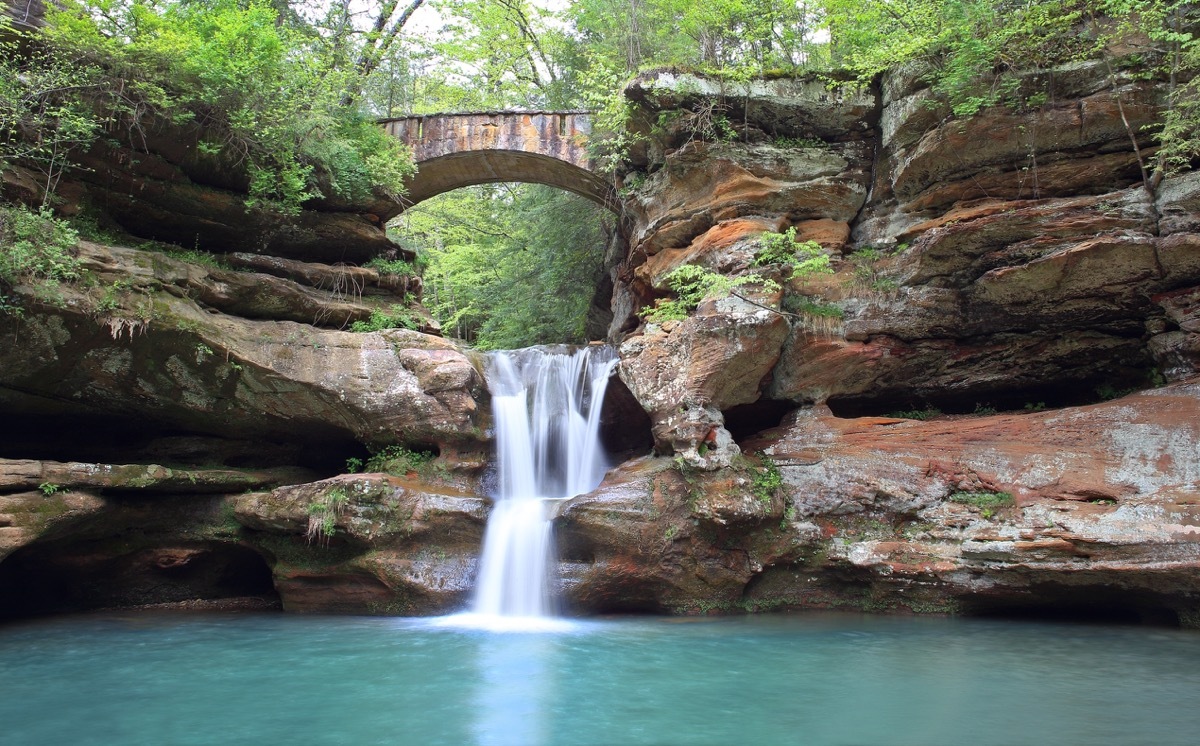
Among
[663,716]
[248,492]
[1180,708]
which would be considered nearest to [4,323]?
[248,492]

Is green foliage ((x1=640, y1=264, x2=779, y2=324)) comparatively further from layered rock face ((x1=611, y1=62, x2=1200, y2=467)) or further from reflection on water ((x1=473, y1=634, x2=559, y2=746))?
reflection on water ((x1=473, y1=634, x2=559, y2=746))

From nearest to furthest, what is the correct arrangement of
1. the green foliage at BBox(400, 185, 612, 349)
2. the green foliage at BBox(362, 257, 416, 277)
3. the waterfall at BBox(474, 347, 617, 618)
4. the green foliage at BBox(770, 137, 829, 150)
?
1. the waterfall at BBox(474, 347, 617, 618)
2. the green foliage at BBox(770, 137, 829, 150)
3. the green foliage at BBox(362, 257, 416, 277)
4. the green foliage at BBox(400, 185, 612, 349)

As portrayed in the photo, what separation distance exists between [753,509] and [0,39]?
40.8ft

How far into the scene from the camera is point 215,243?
40.8 feet

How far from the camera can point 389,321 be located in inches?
498

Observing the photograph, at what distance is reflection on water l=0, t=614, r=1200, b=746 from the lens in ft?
17.1

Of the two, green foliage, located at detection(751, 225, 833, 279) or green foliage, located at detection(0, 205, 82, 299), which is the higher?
green foliage, located at detection(751, 225, 833, 279)

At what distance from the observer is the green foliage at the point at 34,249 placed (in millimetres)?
8633

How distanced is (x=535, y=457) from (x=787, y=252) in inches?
213

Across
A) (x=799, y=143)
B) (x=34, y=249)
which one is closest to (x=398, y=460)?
(x=34, y=249)

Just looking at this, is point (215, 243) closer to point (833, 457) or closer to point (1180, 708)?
point (833, 457)

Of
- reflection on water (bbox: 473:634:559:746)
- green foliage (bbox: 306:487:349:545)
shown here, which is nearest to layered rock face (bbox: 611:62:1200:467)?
reflection on water (bbox: 473:634:559:746)

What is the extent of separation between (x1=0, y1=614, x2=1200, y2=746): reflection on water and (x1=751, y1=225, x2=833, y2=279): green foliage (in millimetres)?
5379

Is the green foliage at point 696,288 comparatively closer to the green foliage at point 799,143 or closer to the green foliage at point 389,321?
the green foliage at point 799,143
